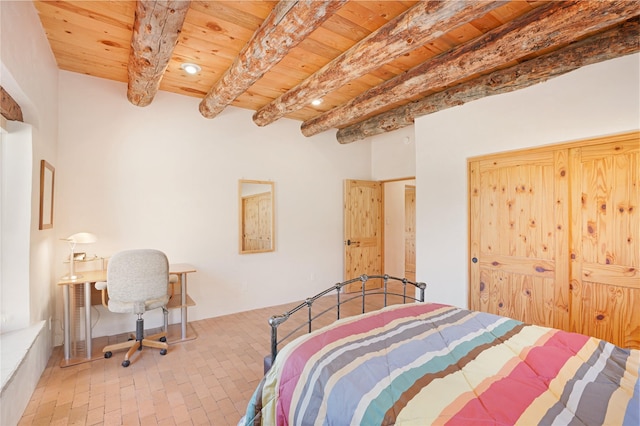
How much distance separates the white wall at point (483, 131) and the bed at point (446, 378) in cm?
186

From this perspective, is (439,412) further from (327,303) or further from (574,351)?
(327,303)

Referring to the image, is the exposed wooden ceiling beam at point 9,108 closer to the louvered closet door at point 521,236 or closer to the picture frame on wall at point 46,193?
the picture frame on wall at point 46,193

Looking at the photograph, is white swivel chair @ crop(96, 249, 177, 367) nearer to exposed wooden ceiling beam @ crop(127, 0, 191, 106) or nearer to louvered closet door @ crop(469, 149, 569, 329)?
exposed wooden ceiling beam @ crop(127, 0, 191, 106)

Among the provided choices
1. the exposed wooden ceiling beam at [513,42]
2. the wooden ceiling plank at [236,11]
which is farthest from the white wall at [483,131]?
the wooden ceiling plank at [236,11]

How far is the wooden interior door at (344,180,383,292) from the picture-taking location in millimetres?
5406

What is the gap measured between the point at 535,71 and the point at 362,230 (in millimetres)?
3399

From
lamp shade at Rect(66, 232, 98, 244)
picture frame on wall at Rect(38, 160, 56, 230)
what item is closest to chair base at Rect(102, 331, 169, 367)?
lamp shade at Rect(66, 232, 98, 244)

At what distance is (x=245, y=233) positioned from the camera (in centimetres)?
444

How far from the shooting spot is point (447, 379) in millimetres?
1326

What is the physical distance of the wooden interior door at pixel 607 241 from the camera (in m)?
2.52

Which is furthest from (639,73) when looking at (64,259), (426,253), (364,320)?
(64,259)

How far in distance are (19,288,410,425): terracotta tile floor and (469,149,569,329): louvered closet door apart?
254 centimetres

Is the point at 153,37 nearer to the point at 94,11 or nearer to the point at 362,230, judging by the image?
the point at 94,11

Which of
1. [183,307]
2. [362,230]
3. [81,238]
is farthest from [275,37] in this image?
[362,230]
